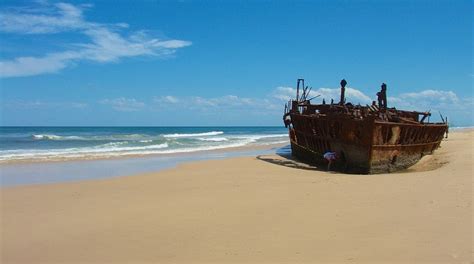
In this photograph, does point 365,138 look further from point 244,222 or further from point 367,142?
point 244,222

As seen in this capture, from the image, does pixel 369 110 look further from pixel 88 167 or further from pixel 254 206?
pixel 88 167

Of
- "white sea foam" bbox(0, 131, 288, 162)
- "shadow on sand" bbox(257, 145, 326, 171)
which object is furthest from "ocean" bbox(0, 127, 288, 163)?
"shadow on sand" bbox(257, 145, 326, 171)

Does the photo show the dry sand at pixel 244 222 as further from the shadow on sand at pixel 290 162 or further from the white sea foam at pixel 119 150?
the white sea foam at pixel 119 150

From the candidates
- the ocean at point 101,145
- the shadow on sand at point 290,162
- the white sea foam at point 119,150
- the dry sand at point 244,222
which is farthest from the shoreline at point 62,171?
the shadow on sand at point 290,162

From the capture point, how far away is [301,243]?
5.41 m

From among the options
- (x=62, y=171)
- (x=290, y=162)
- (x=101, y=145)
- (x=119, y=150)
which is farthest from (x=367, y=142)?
(x=101, y=145)

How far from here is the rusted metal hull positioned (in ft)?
42.4

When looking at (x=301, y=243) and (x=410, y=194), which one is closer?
(x=301, y=243)

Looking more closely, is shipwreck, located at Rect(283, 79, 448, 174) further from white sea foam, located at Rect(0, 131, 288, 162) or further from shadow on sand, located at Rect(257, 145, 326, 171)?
white sea foam, located at Rect(0, 131, 288, 162)

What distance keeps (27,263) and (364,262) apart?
13.2 feet

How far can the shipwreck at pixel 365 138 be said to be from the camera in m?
13.0

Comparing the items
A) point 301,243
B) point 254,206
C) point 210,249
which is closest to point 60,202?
point 254,206

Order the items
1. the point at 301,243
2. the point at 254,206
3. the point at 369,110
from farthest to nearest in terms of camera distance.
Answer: the point at 369,110 → the point at 254,206 → the point at 301,243

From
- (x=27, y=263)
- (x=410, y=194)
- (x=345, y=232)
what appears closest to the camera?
(x=27, y=263)
